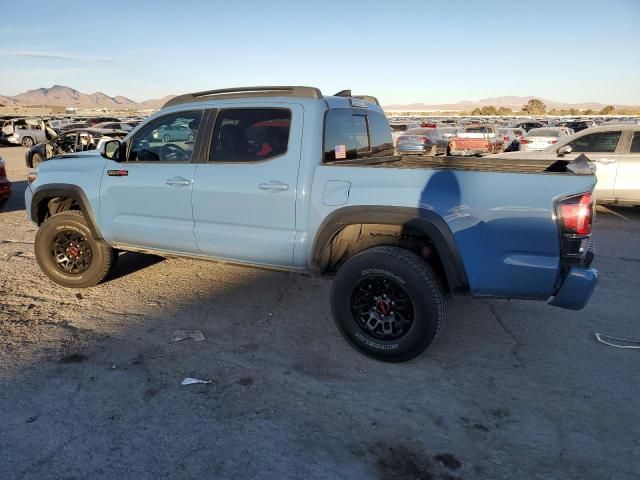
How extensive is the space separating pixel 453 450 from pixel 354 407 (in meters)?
0.66

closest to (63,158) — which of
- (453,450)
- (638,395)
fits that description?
(453,450)

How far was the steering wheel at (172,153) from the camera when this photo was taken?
4.42 meters

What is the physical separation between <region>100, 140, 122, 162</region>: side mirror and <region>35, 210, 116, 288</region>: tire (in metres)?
0.70

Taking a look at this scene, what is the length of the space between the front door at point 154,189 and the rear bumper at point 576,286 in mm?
3014

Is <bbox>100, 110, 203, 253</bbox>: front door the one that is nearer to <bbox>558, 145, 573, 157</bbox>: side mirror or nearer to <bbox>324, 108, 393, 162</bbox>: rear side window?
<bbox>324, 108, 393, 162</bbox>: rear side window

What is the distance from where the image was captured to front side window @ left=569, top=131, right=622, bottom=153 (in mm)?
9086

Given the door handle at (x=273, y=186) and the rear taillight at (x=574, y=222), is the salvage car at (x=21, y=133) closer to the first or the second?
the door handle at (x=273, y=186)

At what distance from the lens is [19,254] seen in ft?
21.1

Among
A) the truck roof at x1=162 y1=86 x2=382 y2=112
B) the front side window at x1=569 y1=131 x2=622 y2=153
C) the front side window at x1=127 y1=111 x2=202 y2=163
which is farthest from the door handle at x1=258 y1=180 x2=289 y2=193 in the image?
the front side window at x1=569 y1=131 x2=622 y2=153

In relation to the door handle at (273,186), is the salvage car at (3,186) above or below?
below

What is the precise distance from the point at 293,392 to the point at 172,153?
2.53 m

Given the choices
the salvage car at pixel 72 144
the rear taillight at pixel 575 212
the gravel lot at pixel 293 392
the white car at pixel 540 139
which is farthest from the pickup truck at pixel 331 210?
the white car at pixel 540 139

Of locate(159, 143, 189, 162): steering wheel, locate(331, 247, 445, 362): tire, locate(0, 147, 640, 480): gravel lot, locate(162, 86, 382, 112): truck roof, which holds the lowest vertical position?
locate(0, 147, 640, 480): gravel lot

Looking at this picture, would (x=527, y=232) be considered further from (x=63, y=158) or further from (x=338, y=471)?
(x=63, y=158)
